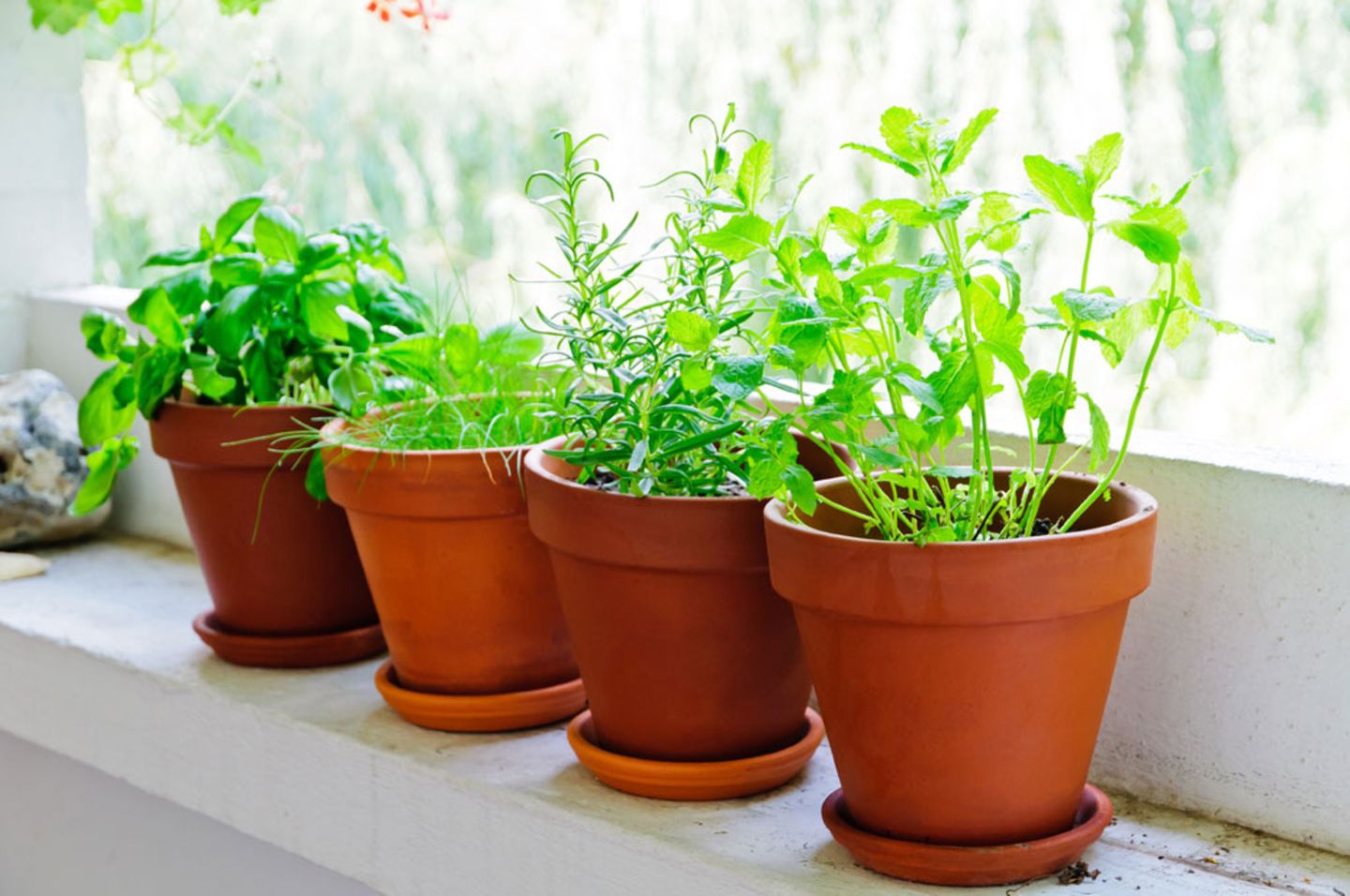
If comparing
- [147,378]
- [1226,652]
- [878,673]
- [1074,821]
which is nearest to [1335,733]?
[1226,652]

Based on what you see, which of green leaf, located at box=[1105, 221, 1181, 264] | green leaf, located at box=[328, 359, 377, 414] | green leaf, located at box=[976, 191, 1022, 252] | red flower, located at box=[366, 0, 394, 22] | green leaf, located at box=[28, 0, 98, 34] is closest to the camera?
green leaf, located at box=[1105, 221, 1181, 264]

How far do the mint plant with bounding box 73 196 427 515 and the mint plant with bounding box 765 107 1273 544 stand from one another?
0.50m

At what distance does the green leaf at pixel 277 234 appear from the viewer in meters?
1.32

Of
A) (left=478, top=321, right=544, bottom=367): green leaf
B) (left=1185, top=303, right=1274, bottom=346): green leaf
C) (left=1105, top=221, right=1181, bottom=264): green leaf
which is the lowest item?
(left=478, top=321, right=544, bottom=367): green leaf

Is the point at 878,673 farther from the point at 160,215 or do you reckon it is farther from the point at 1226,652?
the point at 160,215

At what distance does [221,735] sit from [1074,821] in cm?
74

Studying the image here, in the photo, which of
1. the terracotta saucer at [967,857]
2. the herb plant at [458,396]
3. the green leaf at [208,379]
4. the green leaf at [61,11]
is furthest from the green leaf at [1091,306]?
the green leaf at [61,11]

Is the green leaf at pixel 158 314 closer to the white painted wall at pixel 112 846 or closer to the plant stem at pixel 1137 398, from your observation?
the white painted wall at pixel 112 846

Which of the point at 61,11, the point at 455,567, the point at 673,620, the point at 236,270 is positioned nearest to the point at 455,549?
the point at 455,567

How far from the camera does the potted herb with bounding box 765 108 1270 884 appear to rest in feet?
2.81

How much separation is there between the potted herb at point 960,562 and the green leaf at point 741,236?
0.02m

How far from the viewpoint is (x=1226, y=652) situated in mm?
1052

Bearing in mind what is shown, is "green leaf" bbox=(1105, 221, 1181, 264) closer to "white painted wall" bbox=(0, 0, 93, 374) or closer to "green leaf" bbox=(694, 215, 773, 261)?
"green leaf" bbox=(694, 215, 773, 261)

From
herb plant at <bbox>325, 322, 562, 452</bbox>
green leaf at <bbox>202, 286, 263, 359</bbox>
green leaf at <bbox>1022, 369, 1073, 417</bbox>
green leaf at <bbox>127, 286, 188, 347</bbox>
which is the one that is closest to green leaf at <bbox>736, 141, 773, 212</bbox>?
green leaf at <bbox>1022, 369, 1073, 417</bbox>
